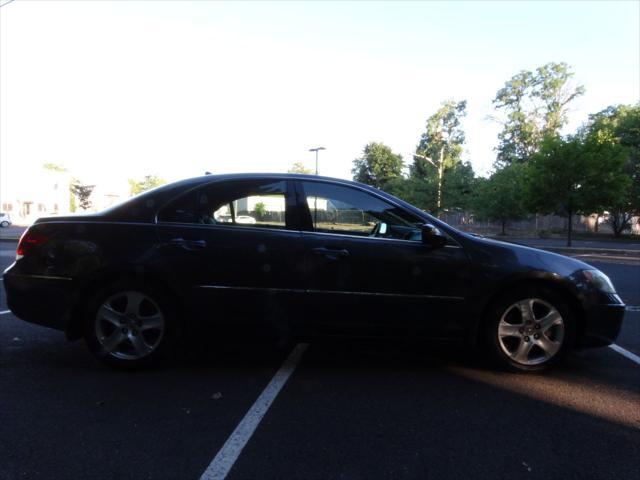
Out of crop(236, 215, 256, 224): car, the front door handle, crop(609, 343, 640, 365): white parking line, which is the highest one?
crop(236, 215, 256, 224): car

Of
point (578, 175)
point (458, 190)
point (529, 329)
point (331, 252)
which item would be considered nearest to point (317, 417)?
point (331, 252)

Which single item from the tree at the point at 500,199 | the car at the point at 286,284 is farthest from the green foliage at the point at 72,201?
the car at the point at 286,284

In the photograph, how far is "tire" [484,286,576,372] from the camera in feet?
12.4

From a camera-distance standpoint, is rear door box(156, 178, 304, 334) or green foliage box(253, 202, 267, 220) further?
green foliage box(253, 202, 267, 220)

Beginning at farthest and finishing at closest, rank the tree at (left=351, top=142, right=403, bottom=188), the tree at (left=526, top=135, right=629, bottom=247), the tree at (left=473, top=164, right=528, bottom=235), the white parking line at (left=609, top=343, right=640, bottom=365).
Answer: the tree at (left=351, top=142, right=403, bottom=188)
the tree at (left=473, top=164, right=528, bottom=235)
the tree at (left=526, top=135, right=629, bottom=247)
the white parking line at (left=609, top=343, right=640, bottom=365)

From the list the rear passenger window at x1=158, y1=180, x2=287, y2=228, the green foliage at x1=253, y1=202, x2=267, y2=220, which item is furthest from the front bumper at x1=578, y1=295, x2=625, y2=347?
the green foliage at x1=253, y1=202, x2=267, y2=220

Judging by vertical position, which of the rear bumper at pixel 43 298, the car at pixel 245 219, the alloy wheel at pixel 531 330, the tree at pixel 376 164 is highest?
the tree at pixel 376 164

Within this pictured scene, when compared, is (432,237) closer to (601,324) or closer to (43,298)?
(601,324)

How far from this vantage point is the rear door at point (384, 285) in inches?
145

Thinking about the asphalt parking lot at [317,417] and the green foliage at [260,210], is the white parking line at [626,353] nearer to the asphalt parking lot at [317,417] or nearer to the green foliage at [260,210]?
the asphalt parking lot at [317,417]

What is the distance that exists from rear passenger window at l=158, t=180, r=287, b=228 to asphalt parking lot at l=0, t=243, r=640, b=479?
1226 millimetres

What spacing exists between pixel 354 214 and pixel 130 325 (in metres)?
2.00

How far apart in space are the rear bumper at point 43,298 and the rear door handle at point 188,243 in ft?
2.84

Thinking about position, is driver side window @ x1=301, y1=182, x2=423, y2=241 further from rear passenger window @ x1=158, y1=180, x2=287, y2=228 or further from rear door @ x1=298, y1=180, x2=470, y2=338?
rear passenger window @ x1=158, y1=180, x2=287, y2=228
